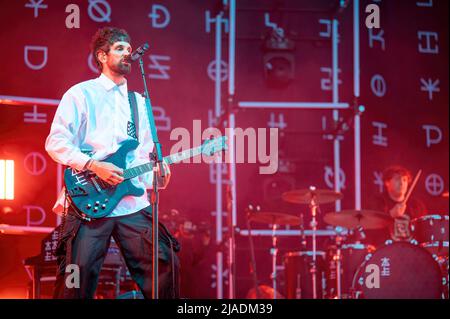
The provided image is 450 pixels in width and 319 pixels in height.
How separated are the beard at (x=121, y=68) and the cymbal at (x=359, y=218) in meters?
3.83

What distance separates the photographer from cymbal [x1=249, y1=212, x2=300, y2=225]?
8172 millimetres

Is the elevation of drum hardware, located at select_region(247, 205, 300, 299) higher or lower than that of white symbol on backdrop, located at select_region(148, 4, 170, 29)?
lower

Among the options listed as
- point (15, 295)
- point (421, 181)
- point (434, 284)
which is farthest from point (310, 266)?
point (15, 295)

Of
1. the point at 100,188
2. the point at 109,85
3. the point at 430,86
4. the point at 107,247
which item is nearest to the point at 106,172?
the point at 100,188

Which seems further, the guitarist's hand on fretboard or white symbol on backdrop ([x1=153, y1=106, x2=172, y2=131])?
white symbol on backdrop ([x1=153, y1=106, x2=172, y2=131])

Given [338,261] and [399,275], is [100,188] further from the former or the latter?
[399,275]

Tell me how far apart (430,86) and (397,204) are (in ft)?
6.91

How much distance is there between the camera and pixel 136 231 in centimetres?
450

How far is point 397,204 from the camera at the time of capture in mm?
8742

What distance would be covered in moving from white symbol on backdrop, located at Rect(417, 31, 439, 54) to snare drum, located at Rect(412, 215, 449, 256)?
268 cm

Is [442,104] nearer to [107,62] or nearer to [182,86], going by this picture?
[182,86]

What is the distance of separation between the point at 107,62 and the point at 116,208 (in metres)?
0.99

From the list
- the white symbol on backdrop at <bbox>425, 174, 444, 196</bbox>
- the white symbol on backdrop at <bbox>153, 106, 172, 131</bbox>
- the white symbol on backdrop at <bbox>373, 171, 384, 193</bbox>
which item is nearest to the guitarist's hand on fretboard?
the white symbol on backdrop at <bbox>153, 106, 172, 131</bbox>

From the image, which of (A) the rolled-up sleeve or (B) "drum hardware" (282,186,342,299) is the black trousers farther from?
(B) "drum hardware" (282,186,342,299)
